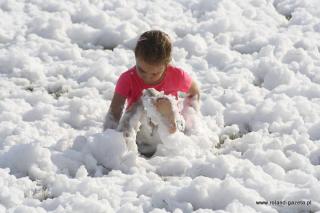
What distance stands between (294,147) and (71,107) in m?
1.73

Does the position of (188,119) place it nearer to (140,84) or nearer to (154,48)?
(140,84)

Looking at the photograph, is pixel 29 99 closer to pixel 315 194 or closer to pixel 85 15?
pixel 85 15

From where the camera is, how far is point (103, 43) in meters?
6.23

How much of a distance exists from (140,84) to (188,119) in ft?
1.43

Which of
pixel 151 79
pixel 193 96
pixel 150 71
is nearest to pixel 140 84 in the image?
pixel 151 79

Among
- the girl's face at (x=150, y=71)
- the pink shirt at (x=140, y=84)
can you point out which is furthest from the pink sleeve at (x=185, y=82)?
the girl's face at (x=150, y=71)

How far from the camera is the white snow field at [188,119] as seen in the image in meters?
3.56

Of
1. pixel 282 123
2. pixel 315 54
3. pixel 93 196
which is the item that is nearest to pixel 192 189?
pixel 93 196

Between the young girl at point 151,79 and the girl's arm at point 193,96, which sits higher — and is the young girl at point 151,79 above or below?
above

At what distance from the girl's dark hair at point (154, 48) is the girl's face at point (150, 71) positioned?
4 centimetres

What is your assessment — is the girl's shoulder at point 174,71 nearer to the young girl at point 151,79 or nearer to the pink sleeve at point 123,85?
the young girl at point 151,79

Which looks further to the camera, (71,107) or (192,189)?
(71,107)

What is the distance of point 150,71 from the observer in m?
4.29

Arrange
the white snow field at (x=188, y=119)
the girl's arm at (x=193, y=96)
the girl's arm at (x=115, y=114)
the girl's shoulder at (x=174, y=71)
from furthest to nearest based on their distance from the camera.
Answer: the girl's arm at (x=193, y=96)
the girl's shoulder at (x=174, y=71)
the girl's arm at (x=115, y=114)
the white snow field at (x=188, y=119)
